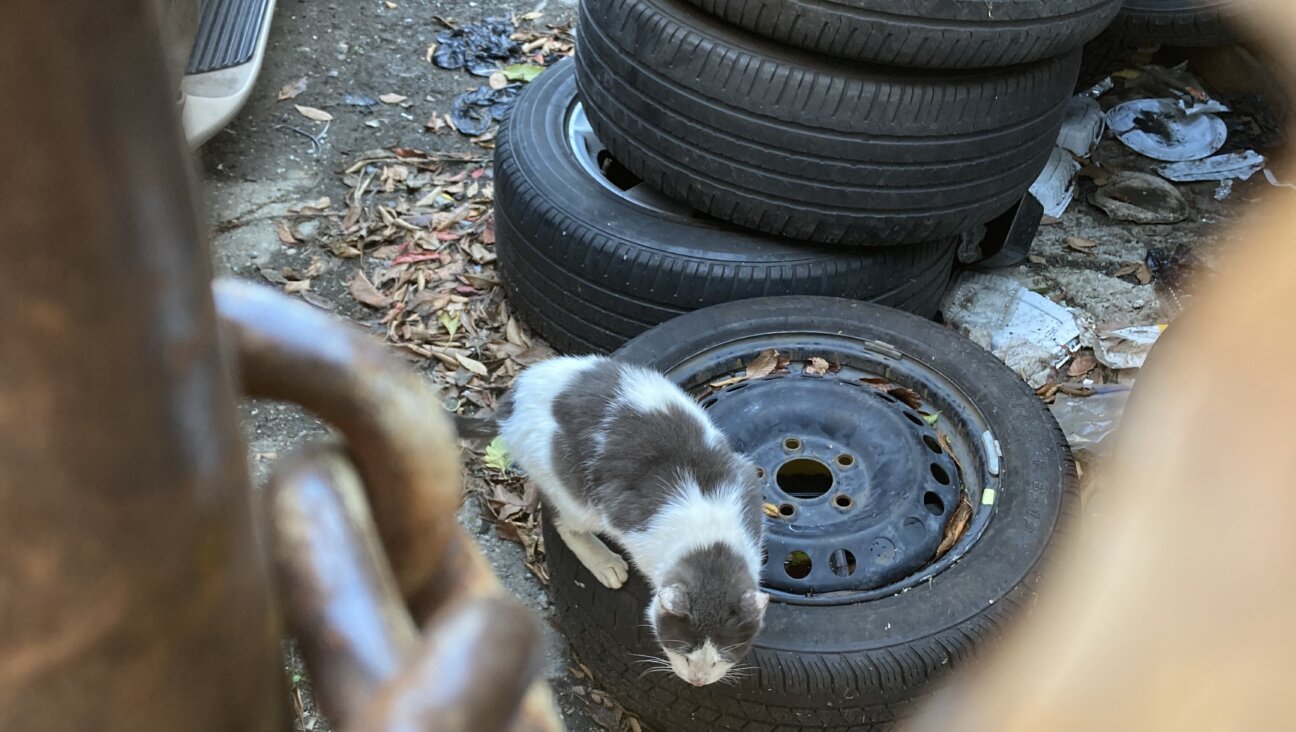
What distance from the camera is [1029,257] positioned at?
429 cm

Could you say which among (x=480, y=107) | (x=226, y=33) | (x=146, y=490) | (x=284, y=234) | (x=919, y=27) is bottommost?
(x=284, y=234)

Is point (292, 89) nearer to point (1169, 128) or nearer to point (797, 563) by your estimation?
point (797, 563)

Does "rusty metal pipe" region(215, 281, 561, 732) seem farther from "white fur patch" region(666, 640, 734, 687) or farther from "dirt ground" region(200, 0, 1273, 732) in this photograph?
"dirt ground" region(200, 0, 1273, 732)

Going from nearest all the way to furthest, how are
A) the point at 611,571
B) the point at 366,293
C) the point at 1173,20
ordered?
the point at 611,571, the point at 366,293, the point at 1173,20

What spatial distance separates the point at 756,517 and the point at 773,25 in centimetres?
137

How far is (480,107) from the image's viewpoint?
5047mm

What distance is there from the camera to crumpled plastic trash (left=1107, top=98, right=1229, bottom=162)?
4.89 m

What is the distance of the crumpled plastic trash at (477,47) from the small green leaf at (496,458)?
8.40ft

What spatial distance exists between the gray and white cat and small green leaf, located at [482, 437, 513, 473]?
2.13 ft

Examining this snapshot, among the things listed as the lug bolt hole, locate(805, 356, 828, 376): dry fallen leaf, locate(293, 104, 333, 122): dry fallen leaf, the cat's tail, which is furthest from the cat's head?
locate(293, 104, 333, 122): dry fallen leaf

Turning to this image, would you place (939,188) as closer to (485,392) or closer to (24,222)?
(485,392)

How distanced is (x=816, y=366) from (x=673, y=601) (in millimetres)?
933

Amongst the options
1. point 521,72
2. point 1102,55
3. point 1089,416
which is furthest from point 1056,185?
point 521,72

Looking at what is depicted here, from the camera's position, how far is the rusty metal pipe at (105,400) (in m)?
0.28
